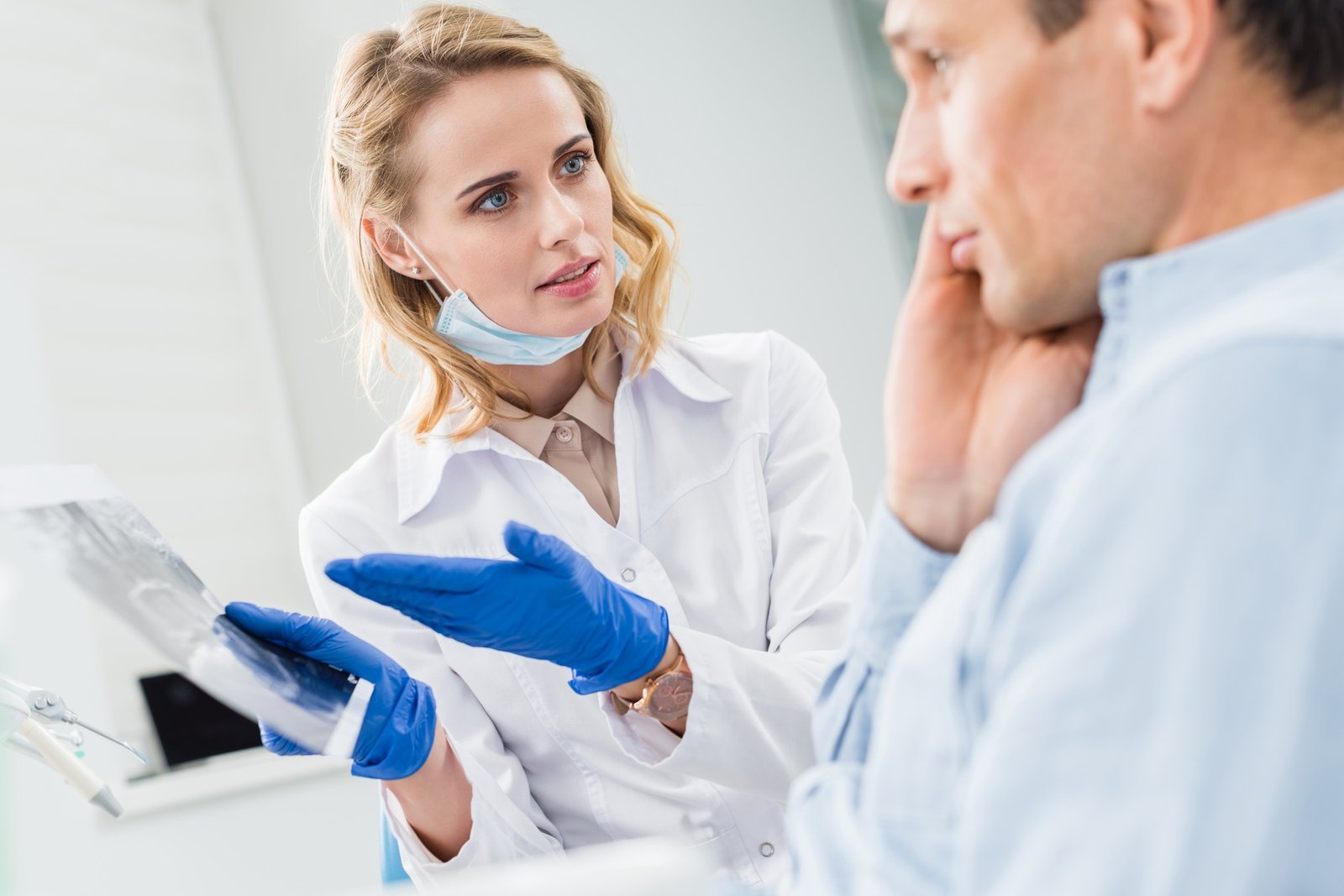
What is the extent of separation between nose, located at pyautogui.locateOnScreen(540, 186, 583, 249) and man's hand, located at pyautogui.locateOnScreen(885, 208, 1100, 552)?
67 cm

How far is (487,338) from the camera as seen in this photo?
152 centimetres

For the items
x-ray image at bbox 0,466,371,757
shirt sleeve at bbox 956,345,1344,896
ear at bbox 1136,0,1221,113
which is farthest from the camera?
x-ray image at bbox 0,466,371,757

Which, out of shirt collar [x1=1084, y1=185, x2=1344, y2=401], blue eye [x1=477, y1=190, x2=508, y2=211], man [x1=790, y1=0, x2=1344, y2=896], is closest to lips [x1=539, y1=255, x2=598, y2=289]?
blue eye [x1=477, y1=190, x2=508, y2=211]

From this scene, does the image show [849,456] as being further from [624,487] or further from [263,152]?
[263,152]

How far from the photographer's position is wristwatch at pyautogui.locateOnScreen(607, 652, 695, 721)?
1243mm

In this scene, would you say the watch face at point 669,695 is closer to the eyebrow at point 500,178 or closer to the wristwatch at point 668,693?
the wristwatch at point 668,693

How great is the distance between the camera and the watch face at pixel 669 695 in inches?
48.9

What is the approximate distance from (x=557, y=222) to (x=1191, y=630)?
1.10 meters

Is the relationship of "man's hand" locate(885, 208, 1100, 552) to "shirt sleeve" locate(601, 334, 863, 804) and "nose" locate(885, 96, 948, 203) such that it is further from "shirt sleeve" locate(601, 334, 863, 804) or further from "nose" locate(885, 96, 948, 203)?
"shirt sleeve" locate(601, 334, 863, 804)

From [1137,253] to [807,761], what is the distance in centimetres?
81

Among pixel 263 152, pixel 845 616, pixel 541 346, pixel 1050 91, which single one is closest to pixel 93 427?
pixel 263 152

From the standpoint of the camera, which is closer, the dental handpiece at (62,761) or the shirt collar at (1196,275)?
the shirt collar at (1196,275)

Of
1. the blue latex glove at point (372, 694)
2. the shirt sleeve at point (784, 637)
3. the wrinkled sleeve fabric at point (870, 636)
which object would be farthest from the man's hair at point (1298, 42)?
the blue latex glove at point (372, 694)

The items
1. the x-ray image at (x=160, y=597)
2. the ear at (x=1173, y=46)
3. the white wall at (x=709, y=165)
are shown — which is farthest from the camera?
the white wall at (x=709, y=165)
